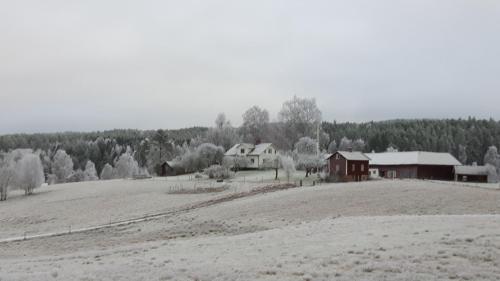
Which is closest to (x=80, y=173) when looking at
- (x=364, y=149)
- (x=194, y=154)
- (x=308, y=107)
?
(x=194, y=154)

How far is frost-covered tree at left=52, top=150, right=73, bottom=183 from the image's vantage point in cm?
15635

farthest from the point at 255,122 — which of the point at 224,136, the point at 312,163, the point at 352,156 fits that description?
the point at 352,156

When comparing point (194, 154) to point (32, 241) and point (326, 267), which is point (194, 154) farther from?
point (326, 267)

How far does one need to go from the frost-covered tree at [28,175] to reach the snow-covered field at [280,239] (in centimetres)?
2362

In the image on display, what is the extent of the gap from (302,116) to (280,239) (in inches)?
3836

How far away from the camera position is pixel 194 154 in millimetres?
110125

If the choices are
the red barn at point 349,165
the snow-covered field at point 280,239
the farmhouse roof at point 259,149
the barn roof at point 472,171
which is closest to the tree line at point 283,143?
the farmhouse roof at point 259,149

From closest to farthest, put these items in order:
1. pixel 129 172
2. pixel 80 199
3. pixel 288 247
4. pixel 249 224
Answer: pixel 288 247 < pixel 249 224 < pixel 80 199 < pixel 129 172

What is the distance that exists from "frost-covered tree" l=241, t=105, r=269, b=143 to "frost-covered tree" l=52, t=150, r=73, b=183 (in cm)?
5527

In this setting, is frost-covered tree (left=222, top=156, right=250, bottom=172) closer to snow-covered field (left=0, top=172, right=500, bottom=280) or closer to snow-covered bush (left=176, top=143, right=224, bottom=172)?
snow-covered bush (left=176, top=143, right=224, bottom=172)

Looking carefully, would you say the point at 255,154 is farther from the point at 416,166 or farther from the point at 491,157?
the point at 491,157

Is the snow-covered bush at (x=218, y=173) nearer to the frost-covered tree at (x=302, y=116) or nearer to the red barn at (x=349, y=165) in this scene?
the red barn at (x=349, y=165)

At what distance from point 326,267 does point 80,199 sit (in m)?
58.8

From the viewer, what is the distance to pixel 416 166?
306 ft
